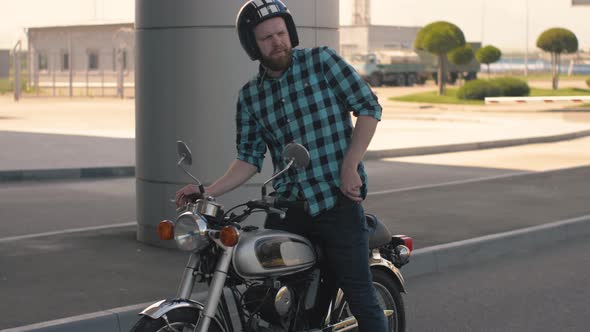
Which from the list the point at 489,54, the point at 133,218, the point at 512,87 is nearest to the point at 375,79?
the point at 489,54

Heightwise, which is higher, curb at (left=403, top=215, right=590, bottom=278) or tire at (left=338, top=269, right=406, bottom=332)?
tire at (left=338, top=269, right=406, bottom=332)

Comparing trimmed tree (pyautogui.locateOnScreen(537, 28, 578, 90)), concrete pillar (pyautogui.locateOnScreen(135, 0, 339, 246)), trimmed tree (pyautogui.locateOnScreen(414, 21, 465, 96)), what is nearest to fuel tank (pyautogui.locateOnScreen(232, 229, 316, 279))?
concrete pillar (pyautogui.locateOnScreen(135, 0, 339, 246))

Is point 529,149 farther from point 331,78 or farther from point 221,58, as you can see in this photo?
point 331,78

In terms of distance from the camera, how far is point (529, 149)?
2050 cm

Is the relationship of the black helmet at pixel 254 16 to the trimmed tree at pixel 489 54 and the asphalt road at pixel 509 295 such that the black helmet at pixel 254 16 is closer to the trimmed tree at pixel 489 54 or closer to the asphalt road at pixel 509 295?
the asphalt road at pixel 509 295

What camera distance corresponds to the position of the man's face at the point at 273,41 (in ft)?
14.9

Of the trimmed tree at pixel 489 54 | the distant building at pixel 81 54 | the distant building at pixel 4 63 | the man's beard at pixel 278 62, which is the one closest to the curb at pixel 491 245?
the man's beard at pixel 278 62

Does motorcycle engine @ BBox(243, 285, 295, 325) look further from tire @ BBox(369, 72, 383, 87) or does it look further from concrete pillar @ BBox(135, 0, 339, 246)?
tire @ BBox(369, 72, 383, 87)

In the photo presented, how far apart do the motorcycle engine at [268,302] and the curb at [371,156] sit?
1103 centimetres

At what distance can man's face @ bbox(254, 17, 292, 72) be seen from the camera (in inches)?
178

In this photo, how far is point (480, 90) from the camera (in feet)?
133

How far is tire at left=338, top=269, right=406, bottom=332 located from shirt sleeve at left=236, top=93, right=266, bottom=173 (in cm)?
77

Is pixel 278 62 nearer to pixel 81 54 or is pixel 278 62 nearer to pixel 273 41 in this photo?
pixel 273 41

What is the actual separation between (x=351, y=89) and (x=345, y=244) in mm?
628
